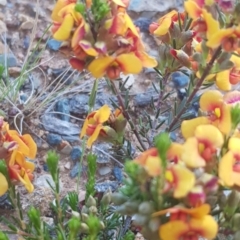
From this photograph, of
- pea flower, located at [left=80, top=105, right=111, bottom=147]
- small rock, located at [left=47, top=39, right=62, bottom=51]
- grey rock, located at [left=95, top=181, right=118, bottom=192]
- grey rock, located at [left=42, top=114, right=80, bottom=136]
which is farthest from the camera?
small rock, located at [left=47, top=39, right=62, bottom=51]

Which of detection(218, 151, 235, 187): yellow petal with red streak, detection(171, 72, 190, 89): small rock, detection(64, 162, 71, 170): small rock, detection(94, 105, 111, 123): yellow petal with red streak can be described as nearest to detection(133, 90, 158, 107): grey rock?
detection(171, 72, 190, 89): small rock

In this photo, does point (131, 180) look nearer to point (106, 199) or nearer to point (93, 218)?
point (93, 218)

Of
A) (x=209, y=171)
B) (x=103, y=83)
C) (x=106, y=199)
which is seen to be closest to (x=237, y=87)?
(x=103, y=83)

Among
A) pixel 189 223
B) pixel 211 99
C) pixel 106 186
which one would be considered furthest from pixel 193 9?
pixel 106 186

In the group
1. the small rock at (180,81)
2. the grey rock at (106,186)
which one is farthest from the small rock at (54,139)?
the small rock at (180,81)

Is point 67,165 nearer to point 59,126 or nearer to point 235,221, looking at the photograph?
point 59,126

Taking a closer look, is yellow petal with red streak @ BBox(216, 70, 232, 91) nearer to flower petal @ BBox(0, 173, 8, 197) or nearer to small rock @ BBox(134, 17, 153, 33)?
flower petal @ BBox(0, 173, 8, 197)
